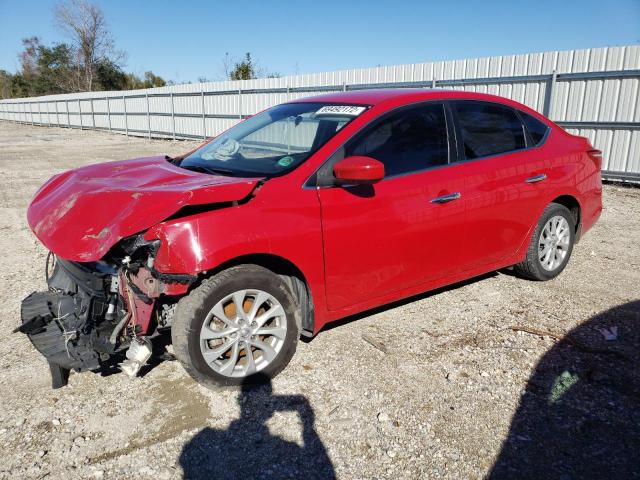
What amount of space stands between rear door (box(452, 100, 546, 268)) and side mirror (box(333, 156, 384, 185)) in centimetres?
105

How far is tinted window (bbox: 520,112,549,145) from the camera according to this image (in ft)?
15.0

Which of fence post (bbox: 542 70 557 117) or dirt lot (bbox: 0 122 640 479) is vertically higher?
fence post (bbox: 542 70 557 117)

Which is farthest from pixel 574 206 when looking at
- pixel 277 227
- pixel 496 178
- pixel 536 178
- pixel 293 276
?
pixel 277 227

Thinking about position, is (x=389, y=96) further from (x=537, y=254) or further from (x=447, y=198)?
(x=537, y=254)

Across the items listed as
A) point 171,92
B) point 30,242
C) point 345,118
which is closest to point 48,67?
point 171,92

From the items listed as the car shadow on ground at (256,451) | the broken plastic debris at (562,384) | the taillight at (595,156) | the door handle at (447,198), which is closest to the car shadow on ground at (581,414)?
the broken plastic debris at (562,384)

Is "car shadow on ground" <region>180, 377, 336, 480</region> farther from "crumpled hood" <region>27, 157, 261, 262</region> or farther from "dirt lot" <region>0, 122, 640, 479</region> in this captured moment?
"crumpled hood" <region>27, 157, 261, 262</region>

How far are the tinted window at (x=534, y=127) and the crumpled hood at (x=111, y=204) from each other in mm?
2704

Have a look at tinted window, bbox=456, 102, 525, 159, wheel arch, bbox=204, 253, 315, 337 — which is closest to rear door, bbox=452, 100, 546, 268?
tinted window, bbox=456, 102, 525, 159

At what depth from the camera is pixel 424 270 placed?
150 inches

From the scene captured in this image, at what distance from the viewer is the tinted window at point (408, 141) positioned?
353cm

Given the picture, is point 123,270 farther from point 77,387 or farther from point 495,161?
point 495,161

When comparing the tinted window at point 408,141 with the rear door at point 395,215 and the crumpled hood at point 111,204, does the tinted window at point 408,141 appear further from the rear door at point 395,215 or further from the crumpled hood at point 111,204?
the crumpled hood at point 111,204

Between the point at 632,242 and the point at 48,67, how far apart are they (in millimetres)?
71248
